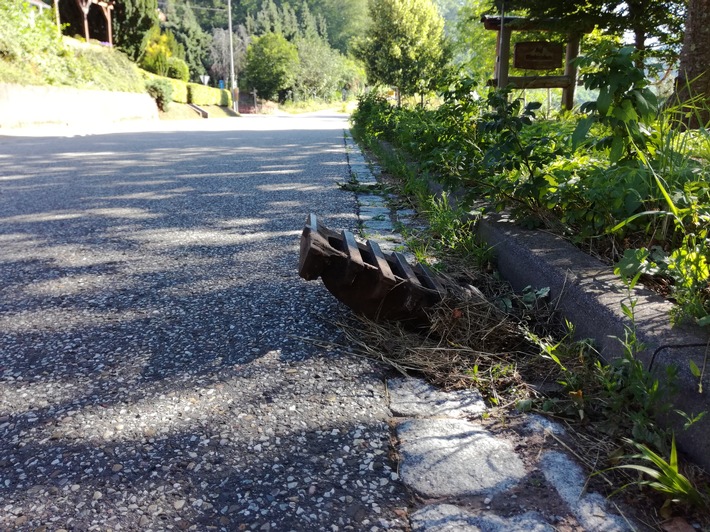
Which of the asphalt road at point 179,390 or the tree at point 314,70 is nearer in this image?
the asphalt road at point 179,390

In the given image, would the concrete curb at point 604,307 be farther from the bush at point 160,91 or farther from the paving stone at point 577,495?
the bush at point 160,91

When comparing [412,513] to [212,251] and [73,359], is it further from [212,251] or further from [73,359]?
[212,251]

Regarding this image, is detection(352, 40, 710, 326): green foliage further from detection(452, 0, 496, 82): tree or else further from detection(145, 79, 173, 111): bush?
detection(145, 79, 173, 111): bush

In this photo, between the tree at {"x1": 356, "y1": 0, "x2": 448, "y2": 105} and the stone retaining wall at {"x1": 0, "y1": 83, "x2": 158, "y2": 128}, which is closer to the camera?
the stone retaining wall at {"x1": 0, "y1": 83, "x2": 158, "y2": 128}

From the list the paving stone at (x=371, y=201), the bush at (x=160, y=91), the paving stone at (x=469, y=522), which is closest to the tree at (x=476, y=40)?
the bush at (x=160, y=91)

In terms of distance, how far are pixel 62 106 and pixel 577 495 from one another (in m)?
19.8

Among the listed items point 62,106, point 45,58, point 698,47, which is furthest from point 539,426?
point 45,58

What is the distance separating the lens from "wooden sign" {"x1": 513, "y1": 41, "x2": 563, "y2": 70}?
36.2ft

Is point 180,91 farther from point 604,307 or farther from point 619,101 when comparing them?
point 604,307

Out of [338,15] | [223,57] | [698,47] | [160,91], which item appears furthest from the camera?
[338,15]

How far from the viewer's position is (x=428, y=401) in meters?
1.76

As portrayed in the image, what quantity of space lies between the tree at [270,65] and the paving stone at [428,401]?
173 ft

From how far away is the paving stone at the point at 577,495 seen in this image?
1210mm

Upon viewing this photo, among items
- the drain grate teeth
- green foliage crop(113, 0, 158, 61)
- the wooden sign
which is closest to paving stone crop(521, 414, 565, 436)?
the drain grate teeth
